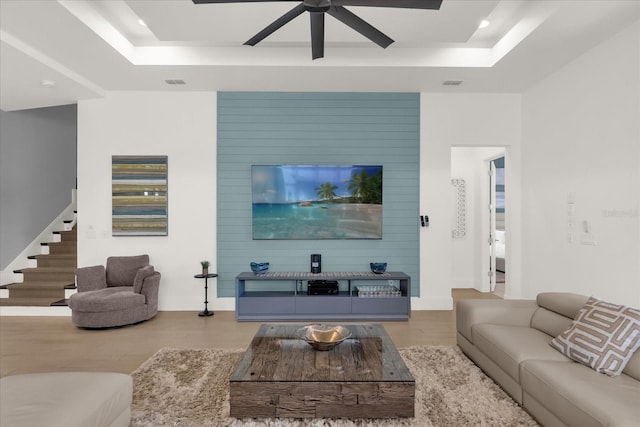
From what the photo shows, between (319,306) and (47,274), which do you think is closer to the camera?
(319,306)

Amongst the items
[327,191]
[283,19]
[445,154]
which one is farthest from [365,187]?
[283,19]

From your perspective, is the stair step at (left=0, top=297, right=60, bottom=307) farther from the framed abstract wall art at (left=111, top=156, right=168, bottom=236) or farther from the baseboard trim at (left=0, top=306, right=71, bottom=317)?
the framed abstract wall art at (left=111, top=156, right=168, bottom=236)

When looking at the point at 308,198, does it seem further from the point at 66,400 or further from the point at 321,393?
the point at 66,400

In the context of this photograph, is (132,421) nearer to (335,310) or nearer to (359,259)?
(335,310)

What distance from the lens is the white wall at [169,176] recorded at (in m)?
5.15

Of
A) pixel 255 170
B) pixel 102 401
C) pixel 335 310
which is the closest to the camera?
pixel 102 401

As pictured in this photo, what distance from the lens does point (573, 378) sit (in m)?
2.11

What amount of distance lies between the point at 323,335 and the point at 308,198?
2.53m

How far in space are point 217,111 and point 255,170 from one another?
3.10 feet

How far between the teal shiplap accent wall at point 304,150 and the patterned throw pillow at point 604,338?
2765 mm

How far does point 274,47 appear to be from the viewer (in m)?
4.22

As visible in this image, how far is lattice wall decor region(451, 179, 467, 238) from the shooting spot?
661 cm

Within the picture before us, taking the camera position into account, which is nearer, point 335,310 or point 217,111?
point 335,310

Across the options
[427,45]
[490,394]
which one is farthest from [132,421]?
[427,45]
